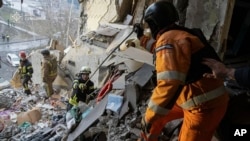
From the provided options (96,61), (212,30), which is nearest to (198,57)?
(212,30)

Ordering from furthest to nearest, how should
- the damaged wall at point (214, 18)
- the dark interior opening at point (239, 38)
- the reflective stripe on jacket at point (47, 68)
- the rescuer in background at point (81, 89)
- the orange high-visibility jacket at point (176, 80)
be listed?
the reflective stripe on jacket at point (47, 68)
the rescuer in background at point (81, 89)
the dark interior opening at point (239, 38)
the damaged wall at point (214, 18)
the orange high-visibility jacket at point (176, 80)

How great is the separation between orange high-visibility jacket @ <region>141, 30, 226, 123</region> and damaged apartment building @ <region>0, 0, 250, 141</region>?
0.97 meters

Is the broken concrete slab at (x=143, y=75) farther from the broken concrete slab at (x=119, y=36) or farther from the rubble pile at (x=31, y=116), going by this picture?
the broken concrete slab at (x=119, y=36)

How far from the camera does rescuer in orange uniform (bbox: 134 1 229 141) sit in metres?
2.51

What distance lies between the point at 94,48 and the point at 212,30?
4495 millimetres

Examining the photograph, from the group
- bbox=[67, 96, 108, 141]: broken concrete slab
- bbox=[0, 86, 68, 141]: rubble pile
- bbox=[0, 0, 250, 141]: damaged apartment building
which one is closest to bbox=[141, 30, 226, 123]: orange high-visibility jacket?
bbox=[0, 0, 250, 141]: damaged apartment building

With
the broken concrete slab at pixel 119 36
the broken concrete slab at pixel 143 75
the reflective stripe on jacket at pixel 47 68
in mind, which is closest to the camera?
the broken concrete slab at pixel 143 75

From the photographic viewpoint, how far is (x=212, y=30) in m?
4.84

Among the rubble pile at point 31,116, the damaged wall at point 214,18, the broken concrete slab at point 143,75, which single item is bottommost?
the rubble pile at point 31,116

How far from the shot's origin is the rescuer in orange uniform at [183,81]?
8.25 feet

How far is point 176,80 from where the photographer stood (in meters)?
2.48

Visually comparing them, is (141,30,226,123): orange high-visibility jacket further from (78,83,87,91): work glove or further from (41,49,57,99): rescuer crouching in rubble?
(41,49,57,99): rescuer crouching in rubble

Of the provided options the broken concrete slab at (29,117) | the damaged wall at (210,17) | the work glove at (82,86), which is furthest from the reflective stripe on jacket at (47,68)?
the damaged wall at (210,17)

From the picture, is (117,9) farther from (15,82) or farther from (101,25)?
(15,82)
